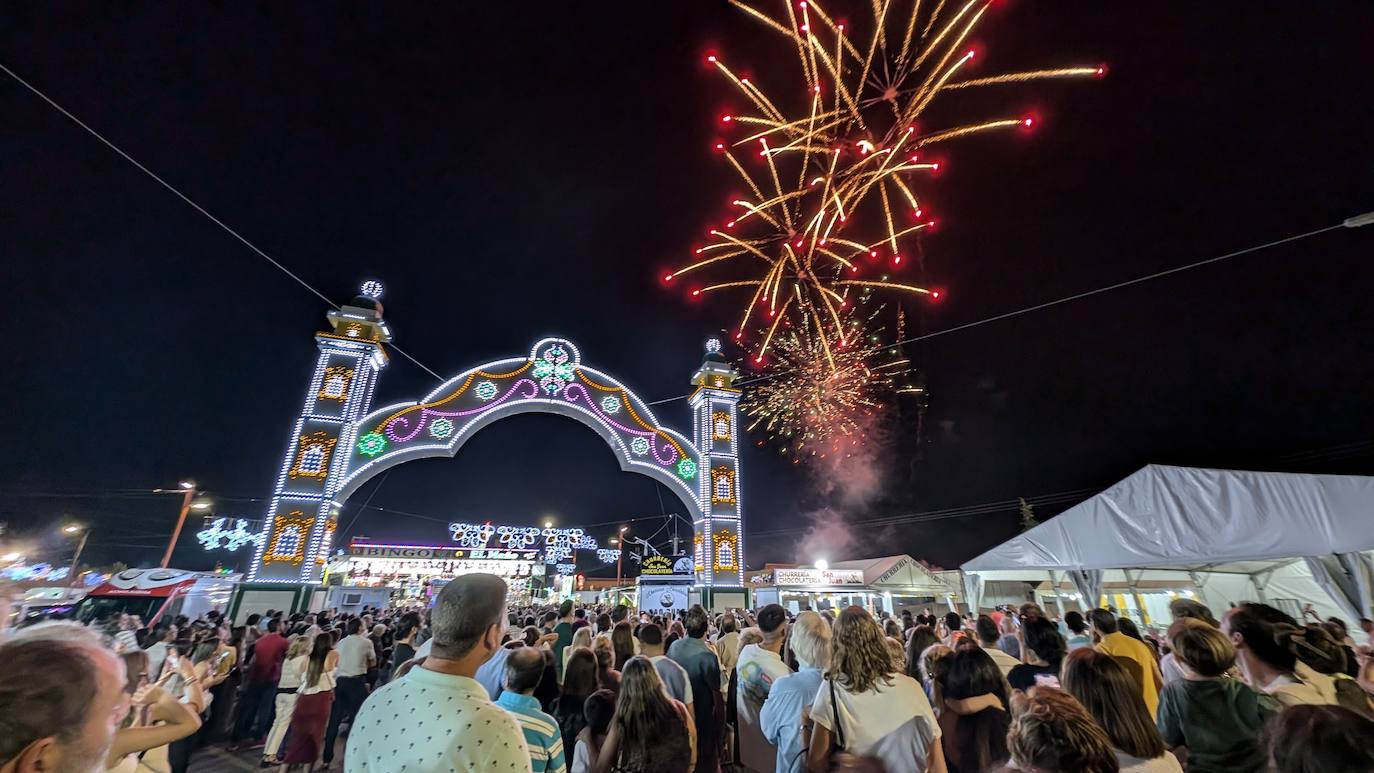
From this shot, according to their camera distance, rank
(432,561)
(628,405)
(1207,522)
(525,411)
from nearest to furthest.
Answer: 1. (1207,522)
2. (525,411)
3. (628,405)
4. (432,561)

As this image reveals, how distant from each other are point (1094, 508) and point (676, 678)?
13.4 m

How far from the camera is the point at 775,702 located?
380 cm

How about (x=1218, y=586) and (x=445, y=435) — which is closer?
(x=1218, y=586)

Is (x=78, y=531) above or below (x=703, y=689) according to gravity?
above

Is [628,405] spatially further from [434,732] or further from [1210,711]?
[434,732]

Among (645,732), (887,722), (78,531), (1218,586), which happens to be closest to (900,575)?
(1218,586)

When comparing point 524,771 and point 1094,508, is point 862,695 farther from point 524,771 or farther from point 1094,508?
point 1094,508

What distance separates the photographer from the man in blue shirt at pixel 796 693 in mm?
3631

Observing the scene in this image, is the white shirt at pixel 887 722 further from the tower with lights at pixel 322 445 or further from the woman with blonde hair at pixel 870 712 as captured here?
the tower with lights at pixel 322 445

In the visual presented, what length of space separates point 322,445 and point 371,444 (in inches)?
53.6

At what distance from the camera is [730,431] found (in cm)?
2316

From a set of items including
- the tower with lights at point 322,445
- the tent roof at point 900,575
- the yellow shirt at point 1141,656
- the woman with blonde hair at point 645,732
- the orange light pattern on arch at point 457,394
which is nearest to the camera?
the woman with blonde hair at point 645,732

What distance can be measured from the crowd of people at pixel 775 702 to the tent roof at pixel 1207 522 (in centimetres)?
718


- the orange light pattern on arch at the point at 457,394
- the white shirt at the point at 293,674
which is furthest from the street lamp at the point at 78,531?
the white shirt at the point at 293,674
